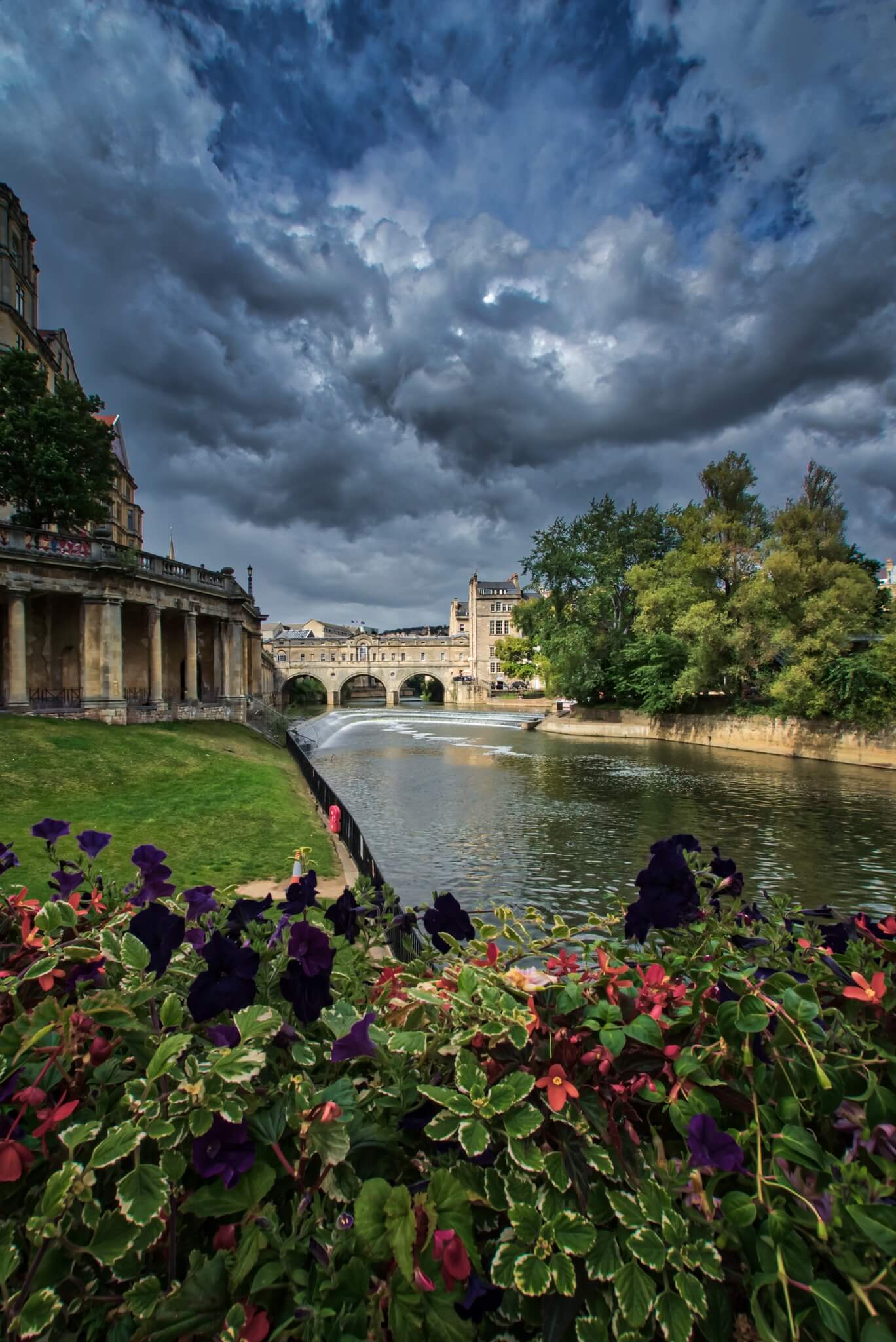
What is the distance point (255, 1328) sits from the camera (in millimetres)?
1386

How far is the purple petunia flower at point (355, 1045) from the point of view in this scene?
1833 millimetres

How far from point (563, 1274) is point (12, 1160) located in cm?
134

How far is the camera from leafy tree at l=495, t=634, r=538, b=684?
352 feet

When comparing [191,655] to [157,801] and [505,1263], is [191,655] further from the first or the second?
[505,1263]

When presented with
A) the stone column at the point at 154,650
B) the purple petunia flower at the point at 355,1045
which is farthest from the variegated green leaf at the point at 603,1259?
the stone column at the point at 154,650

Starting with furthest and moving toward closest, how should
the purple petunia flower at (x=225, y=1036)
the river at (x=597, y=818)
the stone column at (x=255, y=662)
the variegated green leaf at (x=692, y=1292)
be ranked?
1. the stone column at (x=255, y=662)
2. the river at (x=597, y=818)
3. the purple petunia flower at (x=225, y=1036)
4. the variegated green leaf at (x=692, y=1292)

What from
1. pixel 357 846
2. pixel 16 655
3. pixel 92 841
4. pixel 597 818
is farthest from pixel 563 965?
pixel 16 655

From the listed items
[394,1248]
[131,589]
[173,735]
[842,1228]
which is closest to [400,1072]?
[394,1248]

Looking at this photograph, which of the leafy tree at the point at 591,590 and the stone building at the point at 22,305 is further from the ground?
the stone building at the point at 22,305

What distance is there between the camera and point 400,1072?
75.3 inches

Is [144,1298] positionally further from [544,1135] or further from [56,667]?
[56,667]

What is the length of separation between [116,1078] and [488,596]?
12345 cm

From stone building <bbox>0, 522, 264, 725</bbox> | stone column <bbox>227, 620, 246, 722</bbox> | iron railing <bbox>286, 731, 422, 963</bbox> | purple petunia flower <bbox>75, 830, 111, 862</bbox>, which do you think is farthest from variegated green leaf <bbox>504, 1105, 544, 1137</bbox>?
stone column <bbox>227, 620, 246, 722</bbox>

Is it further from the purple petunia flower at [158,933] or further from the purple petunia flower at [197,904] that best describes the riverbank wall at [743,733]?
the purple petunia flower at [158,933]
